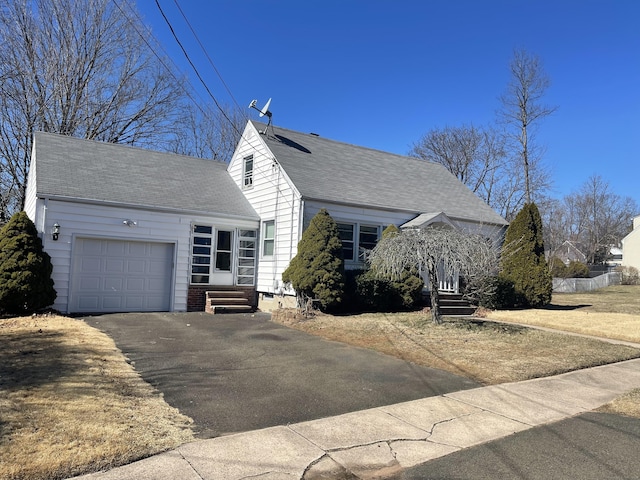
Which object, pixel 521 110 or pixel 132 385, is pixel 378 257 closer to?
pixel 132 385

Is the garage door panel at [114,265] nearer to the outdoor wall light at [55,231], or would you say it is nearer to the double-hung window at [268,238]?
the outdoor wall light at [55,231]

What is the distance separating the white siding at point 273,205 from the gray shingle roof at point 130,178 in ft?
2.41

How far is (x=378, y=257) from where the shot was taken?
38.7 feet

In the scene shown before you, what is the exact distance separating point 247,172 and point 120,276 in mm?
6474

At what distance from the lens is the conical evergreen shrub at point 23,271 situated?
11.4 m

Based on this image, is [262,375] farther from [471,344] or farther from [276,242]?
[276,242]

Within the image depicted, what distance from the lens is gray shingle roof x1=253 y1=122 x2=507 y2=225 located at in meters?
15.8

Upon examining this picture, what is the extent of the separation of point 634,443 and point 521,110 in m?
30.5

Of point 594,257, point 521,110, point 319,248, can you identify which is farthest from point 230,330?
point 594,257

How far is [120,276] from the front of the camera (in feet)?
46.3

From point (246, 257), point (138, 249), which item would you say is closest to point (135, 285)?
point (138, 249)

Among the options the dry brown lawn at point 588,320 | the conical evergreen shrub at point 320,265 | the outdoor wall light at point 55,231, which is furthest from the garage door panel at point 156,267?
the dry brown lawn at point 588,320

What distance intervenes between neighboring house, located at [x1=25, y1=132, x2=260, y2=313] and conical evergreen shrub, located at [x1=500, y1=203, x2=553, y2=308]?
947 cm

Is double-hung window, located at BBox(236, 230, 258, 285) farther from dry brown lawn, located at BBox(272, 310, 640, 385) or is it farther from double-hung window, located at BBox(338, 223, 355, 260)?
dry brown lawn, located at BBox(272, 310, 640, 385)
